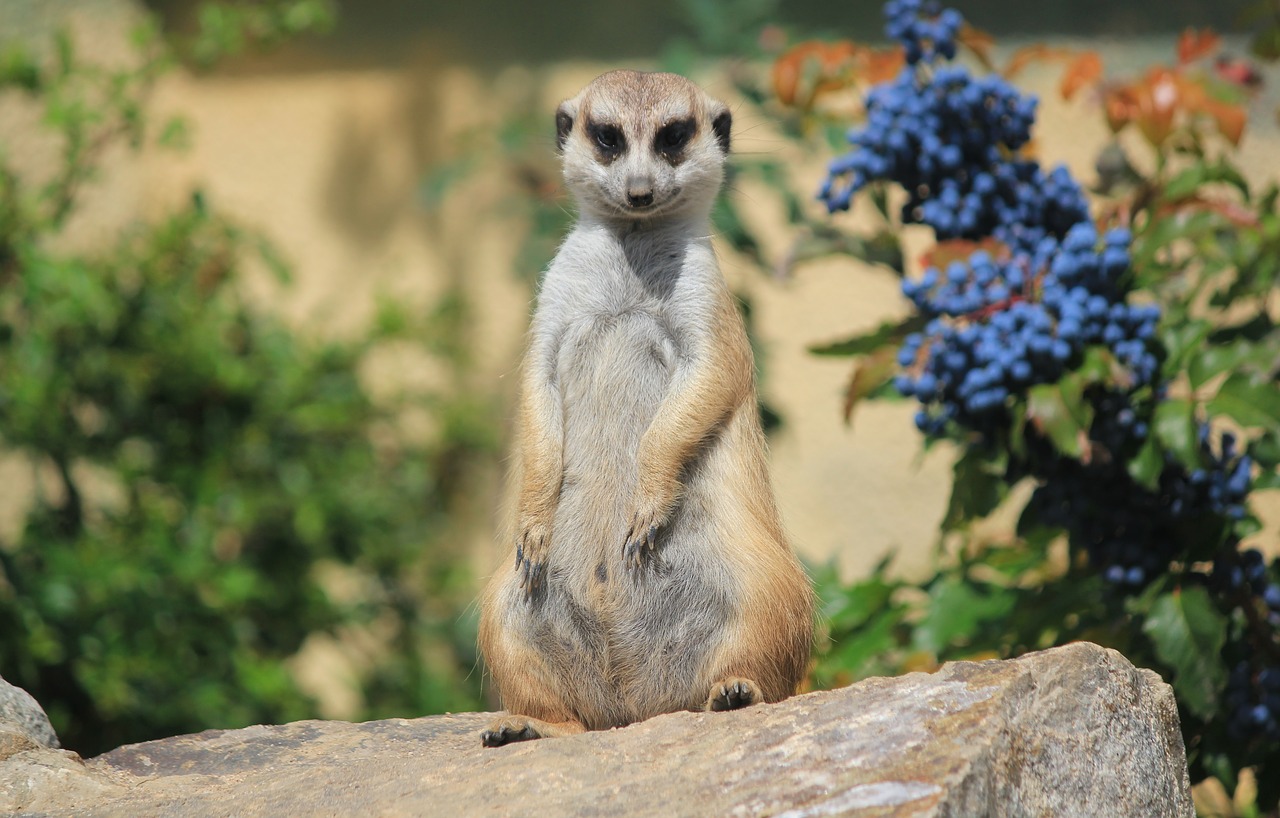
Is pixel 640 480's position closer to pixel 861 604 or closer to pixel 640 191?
pixel 640 191

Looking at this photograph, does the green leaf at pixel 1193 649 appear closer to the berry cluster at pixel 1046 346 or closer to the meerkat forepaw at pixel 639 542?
the berry cluster at pixel 1046 346

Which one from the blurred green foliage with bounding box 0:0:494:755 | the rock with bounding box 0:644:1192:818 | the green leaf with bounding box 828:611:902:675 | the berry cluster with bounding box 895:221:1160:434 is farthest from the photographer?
the blurred green foliage with bounding box 0:0:494:755

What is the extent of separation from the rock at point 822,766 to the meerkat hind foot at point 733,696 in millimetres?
98

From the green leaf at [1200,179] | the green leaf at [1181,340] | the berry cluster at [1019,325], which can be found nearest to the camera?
the berry cluster at [1019,325]

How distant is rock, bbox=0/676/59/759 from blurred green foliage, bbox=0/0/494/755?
1247 millimetres

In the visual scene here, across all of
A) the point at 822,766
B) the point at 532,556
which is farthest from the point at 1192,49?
the point at 822,766

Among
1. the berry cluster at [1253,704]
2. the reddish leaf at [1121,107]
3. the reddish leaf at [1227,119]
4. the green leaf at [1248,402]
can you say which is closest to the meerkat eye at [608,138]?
the reddish leaf at [1121,107]

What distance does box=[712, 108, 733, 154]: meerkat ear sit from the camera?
3809 mm

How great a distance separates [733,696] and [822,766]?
22.9 inches

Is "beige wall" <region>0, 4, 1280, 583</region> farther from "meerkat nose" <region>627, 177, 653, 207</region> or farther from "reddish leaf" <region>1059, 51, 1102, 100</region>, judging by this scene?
"meerkat nose" <region>627, 177, 653, 207</region>

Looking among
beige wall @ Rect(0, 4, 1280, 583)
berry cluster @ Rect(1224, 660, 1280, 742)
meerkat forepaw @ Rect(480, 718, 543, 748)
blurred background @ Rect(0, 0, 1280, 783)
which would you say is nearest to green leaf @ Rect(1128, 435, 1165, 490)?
berry cluster @ Rect(1224, 660, 1280, 742)

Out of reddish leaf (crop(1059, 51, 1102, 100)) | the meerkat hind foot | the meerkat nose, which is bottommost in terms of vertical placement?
the meerkat hind foot

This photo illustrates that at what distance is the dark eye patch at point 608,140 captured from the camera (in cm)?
356

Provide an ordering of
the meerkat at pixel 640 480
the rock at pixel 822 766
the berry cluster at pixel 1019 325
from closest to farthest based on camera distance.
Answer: the rock at pixel 822 766 → the meerkat at pixel 640 480 → the berry cluster at pixel 1019 325
